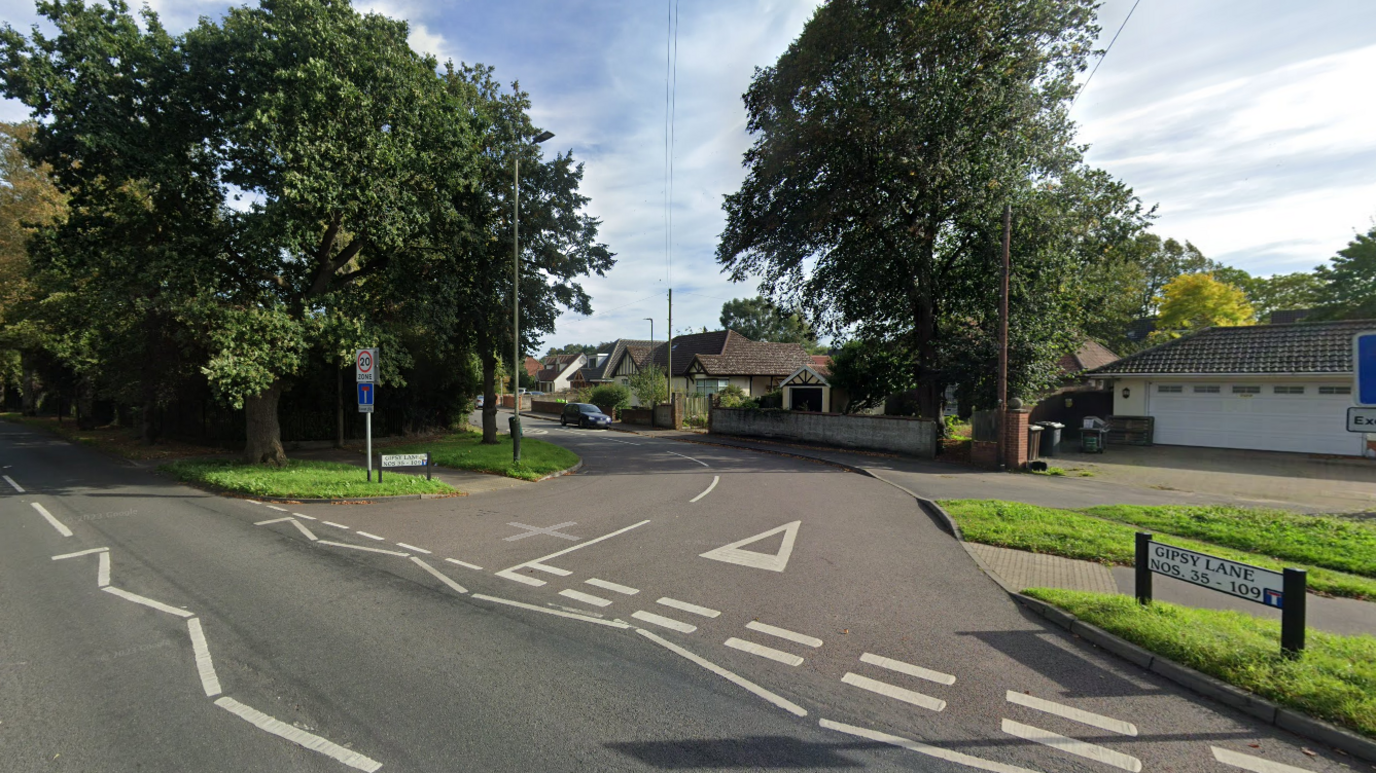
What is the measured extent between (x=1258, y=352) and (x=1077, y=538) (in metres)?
18.8

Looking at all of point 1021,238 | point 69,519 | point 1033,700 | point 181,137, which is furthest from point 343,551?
point 1021,238

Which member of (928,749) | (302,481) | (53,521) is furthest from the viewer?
(302,481)

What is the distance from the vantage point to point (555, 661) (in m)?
4.74

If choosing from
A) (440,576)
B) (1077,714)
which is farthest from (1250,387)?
(440,576)

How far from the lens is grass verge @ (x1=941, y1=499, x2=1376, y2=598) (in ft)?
21.6

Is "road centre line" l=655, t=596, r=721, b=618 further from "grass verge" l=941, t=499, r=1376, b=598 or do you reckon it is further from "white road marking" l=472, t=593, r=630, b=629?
"grass verge" l=941, t=499, r=1376, b=598

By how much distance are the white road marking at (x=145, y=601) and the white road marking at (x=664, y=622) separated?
4.36m

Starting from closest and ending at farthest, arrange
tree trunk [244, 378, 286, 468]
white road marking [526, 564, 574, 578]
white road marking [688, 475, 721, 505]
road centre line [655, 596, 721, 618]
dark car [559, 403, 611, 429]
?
road centre line [655, 596, 721, 618], white road marking [526, 564, 574, 578], white road marking [688, 475, 721, 505], tree trunk [244, 378, 286, 468], dark car [559, 403, 611, 429]

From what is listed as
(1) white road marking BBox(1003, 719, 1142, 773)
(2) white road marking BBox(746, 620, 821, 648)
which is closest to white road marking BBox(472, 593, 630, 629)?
(2) white road marking BBox(746, 620, 821, 648)

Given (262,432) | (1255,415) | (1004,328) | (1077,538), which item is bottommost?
(1077,538)

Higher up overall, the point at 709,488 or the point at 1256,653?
the point at 1256,653

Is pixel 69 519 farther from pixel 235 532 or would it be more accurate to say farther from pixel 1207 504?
pixel 1207 504

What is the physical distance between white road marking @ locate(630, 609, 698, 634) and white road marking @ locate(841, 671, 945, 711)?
151 cm

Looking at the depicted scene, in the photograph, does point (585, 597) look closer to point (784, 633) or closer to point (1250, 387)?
point (784, 633)
